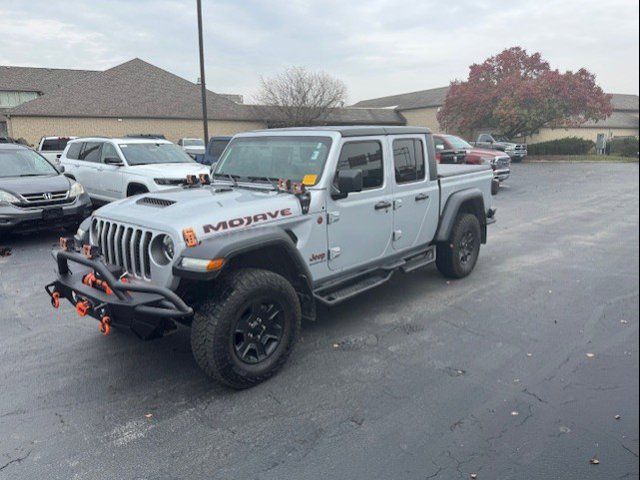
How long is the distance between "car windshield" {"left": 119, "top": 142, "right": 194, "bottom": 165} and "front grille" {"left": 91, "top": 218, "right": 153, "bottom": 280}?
23.0ft

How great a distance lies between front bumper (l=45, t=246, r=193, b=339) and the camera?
3.33 m

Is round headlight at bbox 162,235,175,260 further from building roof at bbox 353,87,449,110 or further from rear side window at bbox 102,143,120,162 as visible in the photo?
building roof at bbox 353,87,449,110

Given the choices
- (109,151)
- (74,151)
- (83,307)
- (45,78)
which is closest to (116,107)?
(45,78)

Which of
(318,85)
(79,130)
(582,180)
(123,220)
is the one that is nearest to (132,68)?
(79,130)

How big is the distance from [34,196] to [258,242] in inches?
248

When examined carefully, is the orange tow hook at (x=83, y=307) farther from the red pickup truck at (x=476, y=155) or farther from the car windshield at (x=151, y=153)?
the red pickup truck at (x=476, y=155)

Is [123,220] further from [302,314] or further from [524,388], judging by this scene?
[524,388]

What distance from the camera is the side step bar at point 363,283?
449cm

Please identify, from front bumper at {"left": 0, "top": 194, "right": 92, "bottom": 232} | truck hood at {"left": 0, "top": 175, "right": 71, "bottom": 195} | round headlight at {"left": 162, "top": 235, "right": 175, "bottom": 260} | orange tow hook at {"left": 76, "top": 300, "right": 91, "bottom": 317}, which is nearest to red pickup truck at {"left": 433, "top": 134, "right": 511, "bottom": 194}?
front bumper at {"left": 0, "top": 194, "right": 92, "bottom": 232}

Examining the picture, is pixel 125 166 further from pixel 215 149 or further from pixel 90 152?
pixel 215 149

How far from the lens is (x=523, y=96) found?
3453 centimetres

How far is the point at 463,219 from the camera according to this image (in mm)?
6270

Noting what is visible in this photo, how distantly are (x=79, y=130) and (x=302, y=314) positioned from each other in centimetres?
3182

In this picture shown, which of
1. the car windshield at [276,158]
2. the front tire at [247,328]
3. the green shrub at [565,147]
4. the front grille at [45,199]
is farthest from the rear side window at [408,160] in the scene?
the green shrub at [565,147]
